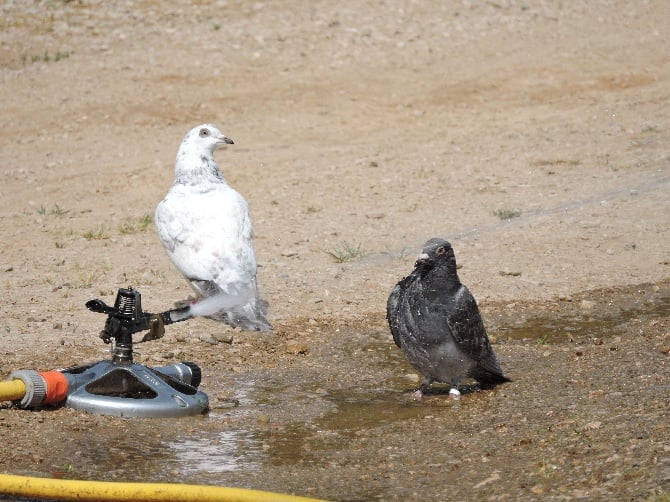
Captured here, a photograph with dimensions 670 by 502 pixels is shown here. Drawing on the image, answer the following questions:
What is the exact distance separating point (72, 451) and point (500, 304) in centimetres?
422

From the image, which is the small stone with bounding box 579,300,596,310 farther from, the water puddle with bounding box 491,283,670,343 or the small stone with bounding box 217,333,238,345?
the small stone with bounding box 217,333,238,345

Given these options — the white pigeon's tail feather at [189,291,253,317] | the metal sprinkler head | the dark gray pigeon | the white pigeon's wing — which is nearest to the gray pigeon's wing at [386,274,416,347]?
the dark gray pigeon

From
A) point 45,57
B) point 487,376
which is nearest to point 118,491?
point 487,376

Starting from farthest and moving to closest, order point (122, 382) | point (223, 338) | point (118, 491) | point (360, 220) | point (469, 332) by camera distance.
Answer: point (360, 220) → point (223, 338) → point (469, 332) → point (122, 382) → point (118, 491)

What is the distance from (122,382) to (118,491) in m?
1.76

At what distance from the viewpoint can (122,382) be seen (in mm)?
6211

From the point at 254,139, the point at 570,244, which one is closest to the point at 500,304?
the point at 570,244

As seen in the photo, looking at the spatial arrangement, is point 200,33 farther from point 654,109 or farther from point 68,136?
point 654,109

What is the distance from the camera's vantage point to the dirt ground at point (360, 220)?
18.2ft

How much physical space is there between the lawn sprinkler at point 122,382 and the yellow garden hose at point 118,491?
135 cm

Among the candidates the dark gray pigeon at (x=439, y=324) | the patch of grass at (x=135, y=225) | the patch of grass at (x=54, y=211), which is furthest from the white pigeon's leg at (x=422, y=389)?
the patch of grass at (x=54, y=211)

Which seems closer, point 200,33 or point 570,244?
point 570,244

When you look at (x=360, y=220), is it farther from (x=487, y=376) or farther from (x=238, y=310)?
(x=487, y=376)

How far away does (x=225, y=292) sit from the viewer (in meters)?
8.13
